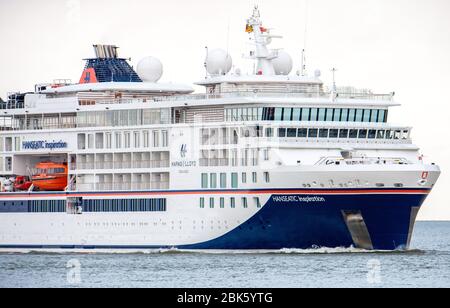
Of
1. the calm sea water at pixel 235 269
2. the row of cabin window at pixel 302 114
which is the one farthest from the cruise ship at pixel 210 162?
the calm sea water at pixel 235 269

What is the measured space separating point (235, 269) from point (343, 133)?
1080 cm

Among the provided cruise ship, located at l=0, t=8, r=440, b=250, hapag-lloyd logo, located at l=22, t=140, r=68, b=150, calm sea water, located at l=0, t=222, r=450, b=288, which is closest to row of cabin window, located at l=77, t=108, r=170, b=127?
cruise ship, located at l=0, t=8, r=440, b=250

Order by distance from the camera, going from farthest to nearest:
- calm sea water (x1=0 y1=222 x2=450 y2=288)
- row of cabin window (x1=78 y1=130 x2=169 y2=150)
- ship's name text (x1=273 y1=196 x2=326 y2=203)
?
1. row of cabin window (x1=78 y1=130 x2=169 y2=150)
2. ship's name text (x1=273 y1=196 x2=326 y2=203)
3. calm sea water (x1=0 y1=222 x2=450 y2=288)

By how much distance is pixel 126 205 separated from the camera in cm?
7788

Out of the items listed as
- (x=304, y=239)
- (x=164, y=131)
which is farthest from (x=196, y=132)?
(x=304, y=239)

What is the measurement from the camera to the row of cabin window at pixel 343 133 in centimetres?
7338

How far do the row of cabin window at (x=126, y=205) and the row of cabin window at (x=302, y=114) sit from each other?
5.56 meters

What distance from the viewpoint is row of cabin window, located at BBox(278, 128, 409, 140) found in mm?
73375

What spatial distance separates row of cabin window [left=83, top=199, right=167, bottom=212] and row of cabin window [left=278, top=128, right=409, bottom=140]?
7512mm

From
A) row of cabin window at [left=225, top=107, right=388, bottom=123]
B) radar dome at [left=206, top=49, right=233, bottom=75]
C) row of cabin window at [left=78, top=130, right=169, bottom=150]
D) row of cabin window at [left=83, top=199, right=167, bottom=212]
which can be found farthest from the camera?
radar dome at [left=206, top=49, right=233, bottom=75]

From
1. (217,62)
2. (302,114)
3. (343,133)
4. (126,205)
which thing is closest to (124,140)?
(126,205)

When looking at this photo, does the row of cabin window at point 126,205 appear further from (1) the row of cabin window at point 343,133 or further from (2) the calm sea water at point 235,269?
(1) the row of cabin window at point 343,133

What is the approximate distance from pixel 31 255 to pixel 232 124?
14.2m

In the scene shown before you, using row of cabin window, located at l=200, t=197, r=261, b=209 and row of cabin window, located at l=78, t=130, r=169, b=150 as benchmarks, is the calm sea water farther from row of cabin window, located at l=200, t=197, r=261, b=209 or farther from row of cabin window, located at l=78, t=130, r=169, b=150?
row of cabin window, located at l=78, t=130, r=169, b=150
